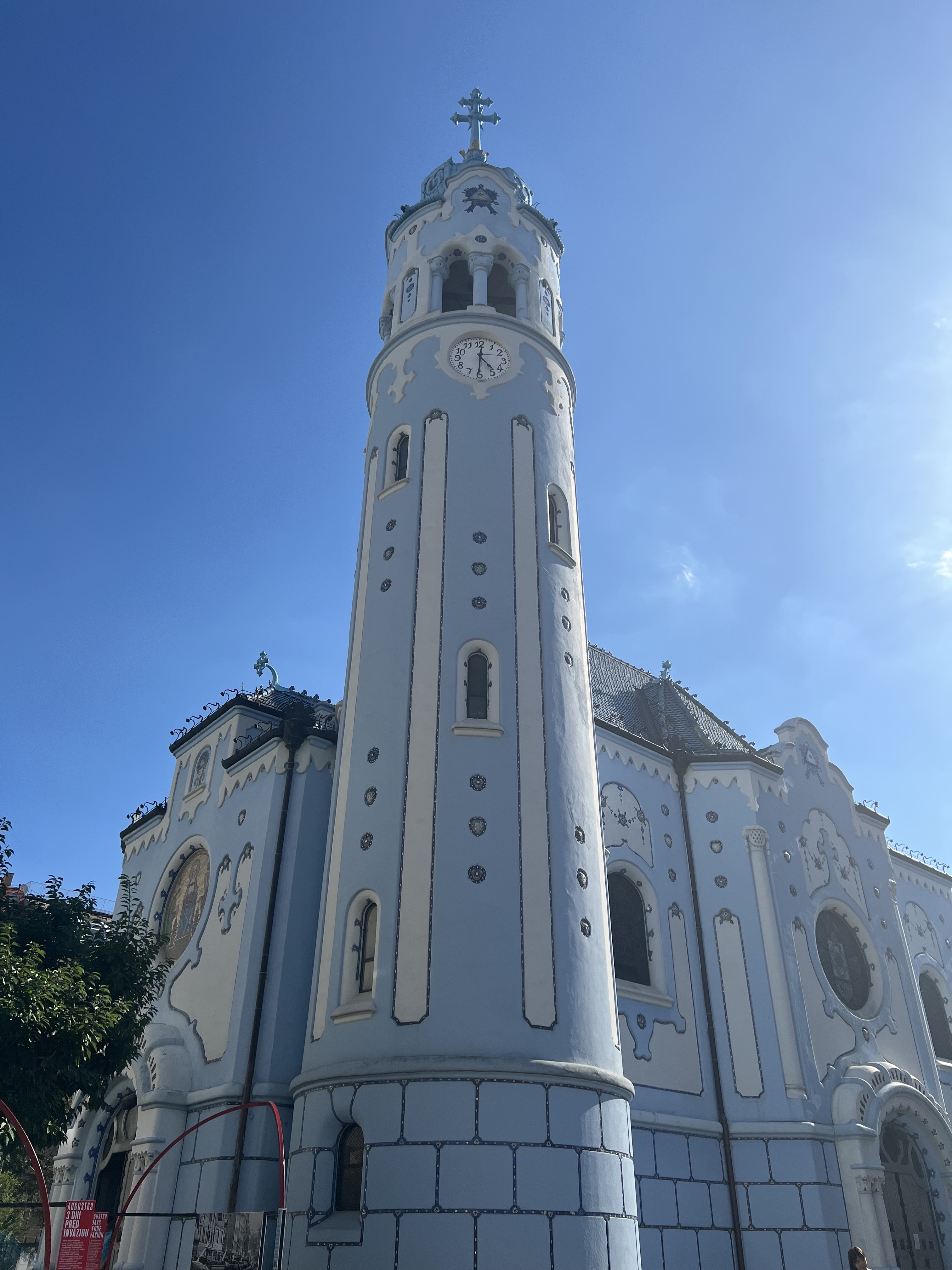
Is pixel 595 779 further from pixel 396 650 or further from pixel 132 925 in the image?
pixel 132 925

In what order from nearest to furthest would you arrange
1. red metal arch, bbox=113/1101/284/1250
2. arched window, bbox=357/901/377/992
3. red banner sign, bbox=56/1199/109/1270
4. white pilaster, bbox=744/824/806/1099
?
red banner sign, bbox=56/1199/109/1270 < red metal arch, bbox=113/1101/284/1250 < arched window, bbox=357/901/377/992 < white pilaster, bbox=744/824/806/1099

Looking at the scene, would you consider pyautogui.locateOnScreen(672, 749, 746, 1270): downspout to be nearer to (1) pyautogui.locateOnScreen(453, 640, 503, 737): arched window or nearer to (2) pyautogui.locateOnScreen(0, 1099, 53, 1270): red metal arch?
(1) pyautogui.locateOnScreen(453, 640, 503, 737): arched window

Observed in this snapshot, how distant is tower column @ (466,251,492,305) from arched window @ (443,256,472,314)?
249mm

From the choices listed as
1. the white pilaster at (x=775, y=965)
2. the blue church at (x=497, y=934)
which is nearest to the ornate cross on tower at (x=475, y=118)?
the blue church at (x=497, y=934)

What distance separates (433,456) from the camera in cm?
2044

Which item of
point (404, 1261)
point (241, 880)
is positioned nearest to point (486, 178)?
point (241, 880)

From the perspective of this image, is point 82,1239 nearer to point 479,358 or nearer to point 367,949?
point 367,949

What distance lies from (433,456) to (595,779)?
7.29 meters

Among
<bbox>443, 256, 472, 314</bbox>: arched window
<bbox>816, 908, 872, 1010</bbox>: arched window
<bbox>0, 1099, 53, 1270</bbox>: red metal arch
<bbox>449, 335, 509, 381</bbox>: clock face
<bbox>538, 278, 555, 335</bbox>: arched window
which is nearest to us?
<bbox>0, 1099, 53, 1270</bbox>: red metal arch

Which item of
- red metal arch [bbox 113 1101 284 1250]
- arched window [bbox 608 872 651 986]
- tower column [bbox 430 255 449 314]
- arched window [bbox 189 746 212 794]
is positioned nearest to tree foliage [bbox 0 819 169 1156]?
red metal arch [bbox 113 1101 284 1250]

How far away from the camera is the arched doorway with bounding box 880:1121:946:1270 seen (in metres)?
20.0

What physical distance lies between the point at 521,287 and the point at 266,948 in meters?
16.1

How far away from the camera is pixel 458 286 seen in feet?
81.4

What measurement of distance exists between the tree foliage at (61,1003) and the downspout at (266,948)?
2.59m
